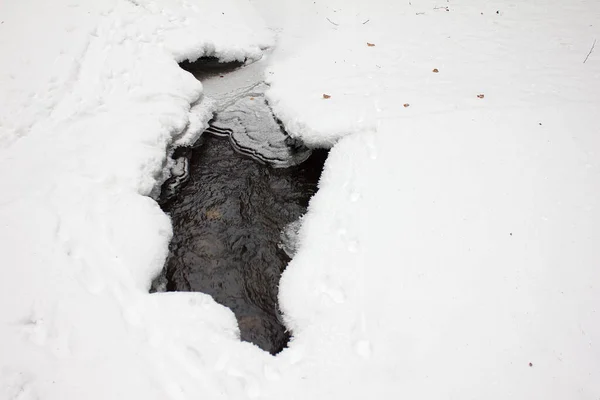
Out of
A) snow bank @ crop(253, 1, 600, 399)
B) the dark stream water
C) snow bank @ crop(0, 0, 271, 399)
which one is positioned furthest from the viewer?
the dark stream water

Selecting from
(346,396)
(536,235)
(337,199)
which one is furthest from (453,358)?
(337,199)

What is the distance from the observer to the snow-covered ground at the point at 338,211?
293 centimetres

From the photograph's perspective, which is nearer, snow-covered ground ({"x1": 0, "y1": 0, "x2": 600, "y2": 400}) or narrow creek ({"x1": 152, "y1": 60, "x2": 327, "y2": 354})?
snow-covered ground ({"x1": 0, "y1": 0, "x2": 600, "y2": 400})

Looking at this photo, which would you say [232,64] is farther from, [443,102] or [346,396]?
[346,396]

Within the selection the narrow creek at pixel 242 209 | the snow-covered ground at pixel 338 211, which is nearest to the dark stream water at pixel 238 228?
the narrow creek at pixel 242 209

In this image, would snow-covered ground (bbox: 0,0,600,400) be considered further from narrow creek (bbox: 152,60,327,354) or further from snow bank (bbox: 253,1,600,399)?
narrow creek (bbox: 152,60,327,354)

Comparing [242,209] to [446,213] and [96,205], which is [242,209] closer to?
[96,205]

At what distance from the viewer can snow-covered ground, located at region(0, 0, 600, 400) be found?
293 cm

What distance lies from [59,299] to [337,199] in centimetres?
257

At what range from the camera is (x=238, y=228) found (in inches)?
166

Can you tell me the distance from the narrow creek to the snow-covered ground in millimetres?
231

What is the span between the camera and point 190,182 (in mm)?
4684

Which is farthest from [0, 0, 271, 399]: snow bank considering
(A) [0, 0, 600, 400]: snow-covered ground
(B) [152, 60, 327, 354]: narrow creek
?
(B) [152, 60, 327, 354]: narrow creek

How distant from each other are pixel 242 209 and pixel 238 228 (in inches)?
10.9
